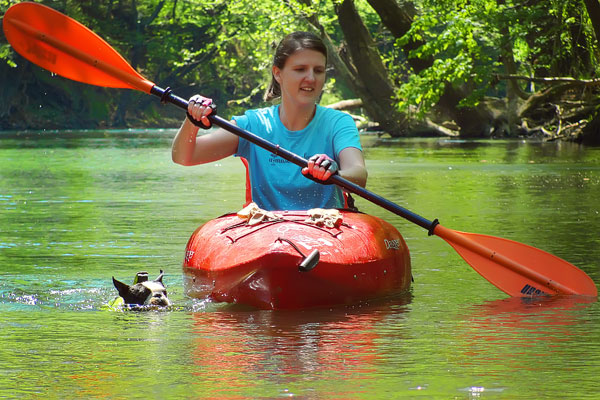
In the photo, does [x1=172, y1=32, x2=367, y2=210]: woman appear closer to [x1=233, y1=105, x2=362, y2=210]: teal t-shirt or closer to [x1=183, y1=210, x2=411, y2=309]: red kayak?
[x1=233, y1=105, x2=362, y2=210]: teal t-shirt

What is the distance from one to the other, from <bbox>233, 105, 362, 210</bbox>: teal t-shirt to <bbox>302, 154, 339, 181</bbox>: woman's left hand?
0.44m

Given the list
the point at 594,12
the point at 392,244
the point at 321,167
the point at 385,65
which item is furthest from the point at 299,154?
the point at 385,65

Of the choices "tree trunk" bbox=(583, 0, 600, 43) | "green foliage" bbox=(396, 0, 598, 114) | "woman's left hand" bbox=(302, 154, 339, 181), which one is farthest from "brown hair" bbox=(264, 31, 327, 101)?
"green foliage" bbox=(396, 0, 598, 114)

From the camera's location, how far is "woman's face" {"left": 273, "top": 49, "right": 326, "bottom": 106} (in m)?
5.98

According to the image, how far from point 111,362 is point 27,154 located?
2019 centimetres

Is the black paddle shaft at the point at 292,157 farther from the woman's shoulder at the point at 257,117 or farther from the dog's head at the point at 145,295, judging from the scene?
the dog's head at the point at 145,295

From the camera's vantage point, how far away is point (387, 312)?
550cm

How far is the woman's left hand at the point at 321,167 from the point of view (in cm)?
554

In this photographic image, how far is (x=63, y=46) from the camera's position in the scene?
7.13 m

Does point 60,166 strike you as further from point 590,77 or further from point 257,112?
point 257,112

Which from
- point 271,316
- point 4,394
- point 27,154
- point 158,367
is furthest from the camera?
point 27,154

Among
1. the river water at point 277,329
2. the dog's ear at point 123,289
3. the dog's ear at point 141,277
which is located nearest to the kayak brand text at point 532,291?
the river water at point 277,329

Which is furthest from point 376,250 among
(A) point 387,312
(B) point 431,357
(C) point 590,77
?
(C) point 590,77

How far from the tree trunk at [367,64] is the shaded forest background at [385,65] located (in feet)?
0.12
